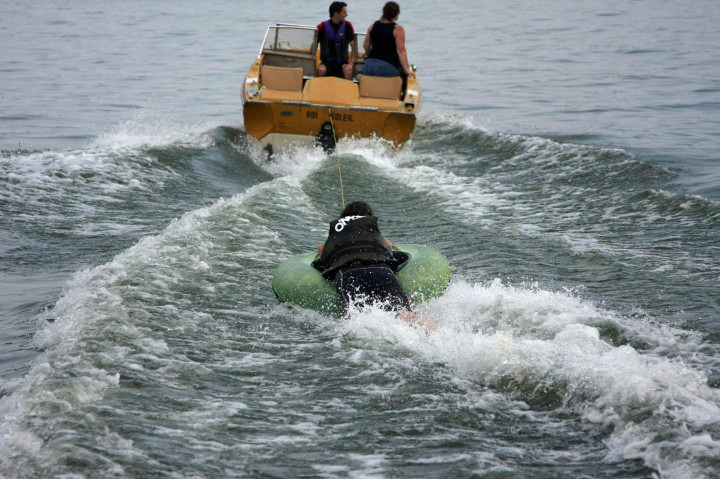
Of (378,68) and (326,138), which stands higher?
(378,68)

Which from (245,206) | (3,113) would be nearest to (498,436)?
(245,206)

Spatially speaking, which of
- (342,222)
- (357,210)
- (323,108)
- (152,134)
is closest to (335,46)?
(323,108)

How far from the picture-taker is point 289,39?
14508 millimetres

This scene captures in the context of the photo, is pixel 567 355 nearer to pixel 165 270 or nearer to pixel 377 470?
pixel 377 470

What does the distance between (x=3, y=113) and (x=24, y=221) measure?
354 inches

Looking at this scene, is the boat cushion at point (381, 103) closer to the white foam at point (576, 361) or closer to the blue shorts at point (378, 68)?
the blue shorts at point (378, 68)

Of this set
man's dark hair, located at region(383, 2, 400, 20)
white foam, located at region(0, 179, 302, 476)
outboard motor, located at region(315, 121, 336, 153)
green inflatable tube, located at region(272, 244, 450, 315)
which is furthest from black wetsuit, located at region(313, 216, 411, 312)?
man's dark hair, located at region(383, 2, 400, 20)

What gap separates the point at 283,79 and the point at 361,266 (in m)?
6.74

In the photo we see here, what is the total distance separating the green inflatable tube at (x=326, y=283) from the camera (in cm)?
659

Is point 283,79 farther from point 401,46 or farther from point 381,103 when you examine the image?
point 401,46

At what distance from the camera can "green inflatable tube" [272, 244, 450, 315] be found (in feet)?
21.6

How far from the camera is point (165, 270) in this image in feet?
24.1

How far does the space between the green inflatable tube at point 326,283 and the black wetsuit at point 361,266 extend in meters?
0.10

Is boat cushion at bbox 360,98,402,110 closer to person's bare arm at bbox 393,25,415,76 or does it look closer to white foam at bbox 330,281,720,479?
person's bare arm at bbox 393,25,415,76
